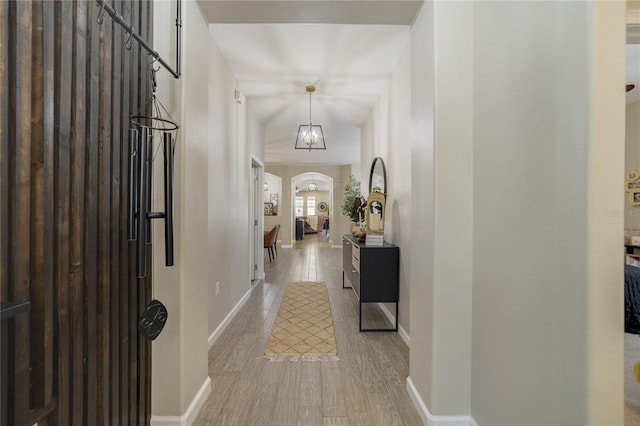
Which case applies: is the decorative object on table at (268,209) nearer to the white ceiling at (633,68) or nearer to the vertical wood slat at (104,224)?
the white ceiling at (633,68)

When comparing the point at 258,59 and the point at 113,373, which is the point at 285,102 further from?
the point at 113,373

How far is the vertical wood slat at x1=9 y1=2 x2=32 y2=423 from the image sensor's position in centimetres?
82

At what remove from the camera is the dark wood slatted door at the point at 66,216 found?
824mm

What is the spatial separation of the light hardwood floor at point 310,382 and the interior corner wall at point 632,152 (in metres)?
3.50

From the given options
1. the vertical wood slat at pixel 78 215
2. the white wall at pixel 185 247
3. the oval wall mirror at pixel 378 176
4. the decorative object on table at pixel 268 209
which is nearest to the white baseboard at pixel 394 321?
the oval wall mirror at pixel 378 176

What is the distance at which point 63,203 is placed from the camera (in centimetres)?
99

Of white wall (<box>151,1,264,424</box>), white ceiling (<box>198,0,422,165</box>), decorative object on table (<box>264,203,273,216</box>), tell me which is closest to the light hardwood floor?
white wall (<box>151,1,264,424</box>)

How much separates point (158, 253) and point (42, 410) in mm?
766

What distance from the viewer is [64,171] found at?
992 millimetres

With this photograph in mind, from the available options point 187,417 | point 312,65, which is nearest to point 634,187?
point 312,65

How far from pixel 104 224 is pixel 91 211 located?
8cm

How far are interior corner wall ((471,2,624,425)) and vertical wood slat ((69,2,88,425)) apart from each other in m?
1.76

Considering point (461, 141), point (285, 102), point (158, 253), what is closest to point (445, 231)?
point (461, 141)

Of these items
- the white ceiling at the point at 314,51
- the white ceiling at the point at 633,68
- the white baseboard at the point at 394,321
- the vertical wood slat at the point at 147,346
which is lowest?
the white baseboard at the point at 394,321
